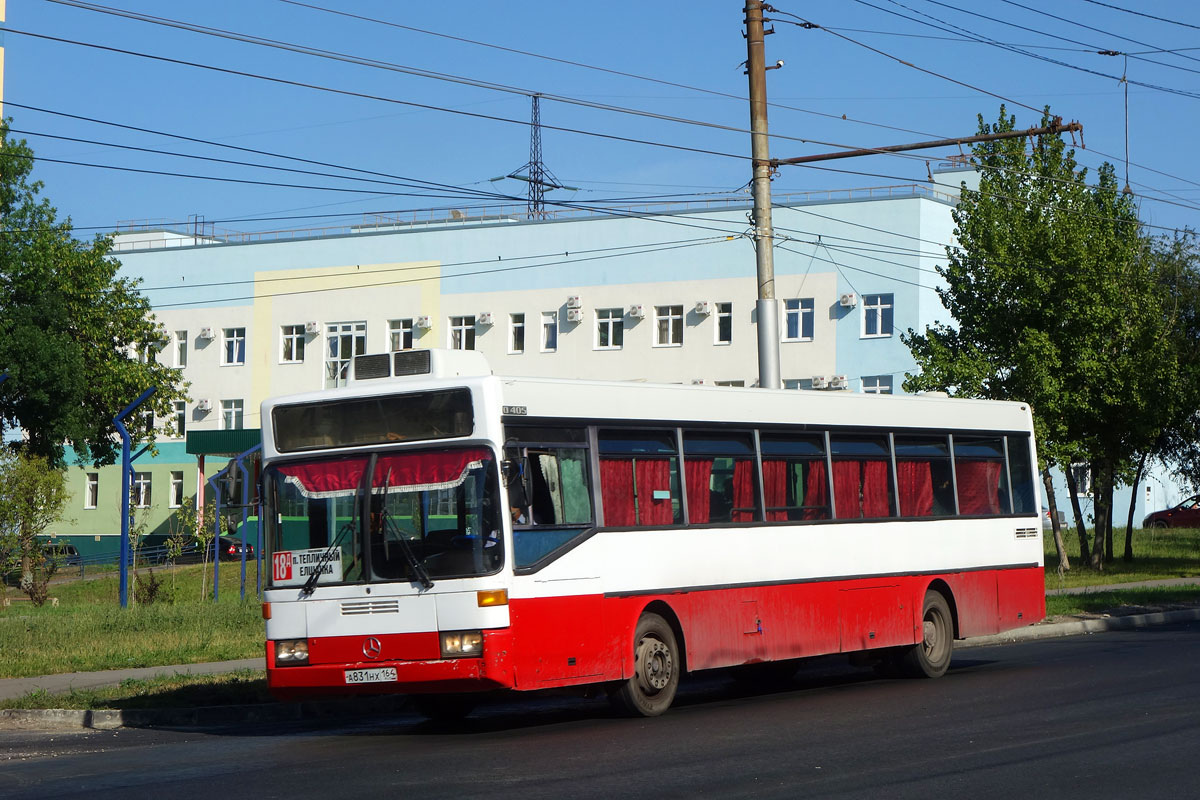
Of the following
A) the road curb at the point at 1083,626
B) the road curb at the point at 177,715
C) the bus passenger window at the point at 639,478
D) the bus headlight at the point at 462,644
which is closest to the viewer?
the bus headlight at the point at 462,644

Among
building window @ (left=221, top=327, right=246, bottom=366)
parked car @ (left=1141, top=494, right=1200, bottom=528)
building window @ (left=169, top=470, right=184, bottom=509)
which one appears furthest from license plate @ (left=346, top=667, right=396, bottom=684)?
building window @ (left=169, top=470, right=184, bottom=509)

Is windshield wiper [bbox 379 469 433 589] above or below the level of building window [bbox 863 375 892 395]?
below

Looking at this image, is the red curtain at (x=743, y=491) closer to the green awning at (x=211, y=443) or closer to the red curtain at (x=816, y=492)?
the red curtain at (x=816, y=492)

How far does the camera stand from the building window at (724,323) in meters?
61.9

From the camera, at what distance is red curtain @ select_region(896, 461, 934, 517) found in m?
16.5

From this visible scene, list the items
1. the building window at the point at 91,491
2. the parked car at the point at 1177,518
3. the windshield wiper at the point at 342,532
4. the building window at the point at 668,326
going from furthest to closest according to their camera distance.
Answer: the building window at the point at 91,491, the parked car at the point at 1177,518, the building window at the point at 668,326, the windshield wiper at the point at 342,532

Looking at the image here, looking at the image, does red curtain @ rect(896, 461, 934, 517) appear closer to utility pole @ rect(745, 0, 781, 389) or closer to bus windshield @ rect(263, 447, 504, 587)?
utility pole @ rect(745, 0, 781, 389)

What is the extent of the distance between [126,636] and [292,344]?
4912cm

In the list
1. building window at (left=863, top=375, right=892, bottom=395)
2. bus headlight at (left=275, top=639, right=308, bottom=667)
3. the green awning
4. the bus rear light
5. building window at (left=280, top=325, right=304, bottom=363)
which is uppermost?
building window at (left=280, top=325, right=304, bottom=363)

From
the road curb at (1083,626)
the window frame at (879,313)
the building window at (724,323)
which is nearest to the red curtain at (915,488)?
the road curb at (1083,626)

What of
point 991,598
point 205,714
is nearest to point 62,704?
point 205,714

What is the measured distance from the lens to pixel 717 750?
1078cm

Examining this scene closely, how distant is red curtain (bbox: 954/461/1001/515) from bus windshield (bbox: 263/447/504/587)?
24.3 feet

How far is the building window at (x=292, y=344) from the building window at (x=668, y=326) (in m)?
17.1
